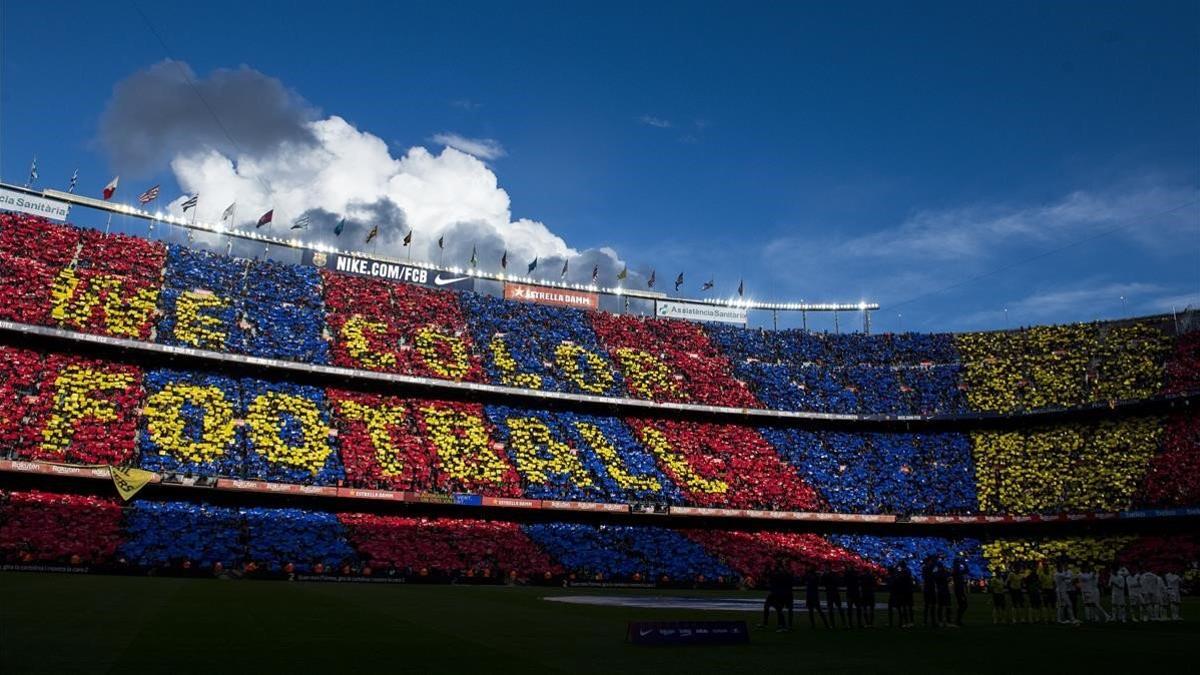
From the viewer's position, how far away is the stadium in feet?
66.4

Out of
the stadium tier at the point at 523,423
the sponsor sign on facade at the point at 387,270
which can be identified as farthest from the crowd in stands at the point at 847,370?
the sponsor sign on facade at the point at 387,270

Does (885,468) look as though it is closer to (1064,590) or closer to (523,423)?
(523,423)

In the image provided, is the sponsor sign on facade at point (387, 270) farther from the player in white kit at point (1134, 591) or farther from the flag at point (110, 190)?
the player in white kit at point (1134, 591)

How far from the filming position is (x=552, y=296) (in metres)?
71.1

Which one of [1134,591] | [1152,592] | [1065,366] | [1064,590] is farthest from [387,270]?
[1152,592]

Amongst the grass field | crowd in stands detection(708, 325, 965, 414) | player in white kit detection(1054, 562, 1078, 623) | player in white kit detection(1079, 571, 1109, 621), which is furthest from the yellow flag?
crowd in stands detection(708, 325, 965, 414)

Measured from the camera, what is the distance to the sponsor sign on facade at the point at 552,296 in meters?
69.9

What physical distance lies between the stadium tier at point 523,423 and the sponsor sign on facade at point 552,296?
6.90 ft

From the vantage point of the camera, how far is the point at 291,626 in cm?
1592

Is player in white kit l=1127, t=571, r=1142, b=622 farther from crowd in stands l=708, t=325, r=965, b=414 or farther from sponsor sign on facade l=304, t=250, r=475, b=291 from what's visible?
sponsor sign on facade l=304, t=250, r=475, b=291

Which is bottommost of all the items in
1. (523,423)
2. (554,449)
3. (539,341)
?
(554,449)

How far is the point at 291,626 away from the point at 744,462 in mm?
43623

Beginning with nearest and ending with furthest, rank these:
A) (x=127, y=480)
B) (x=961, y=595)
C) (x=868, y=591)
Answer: (x=868, y=591), (x=961, y=595), (x=127, y=480)

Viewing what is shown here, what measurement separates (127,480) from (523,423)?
2373 centimetres
